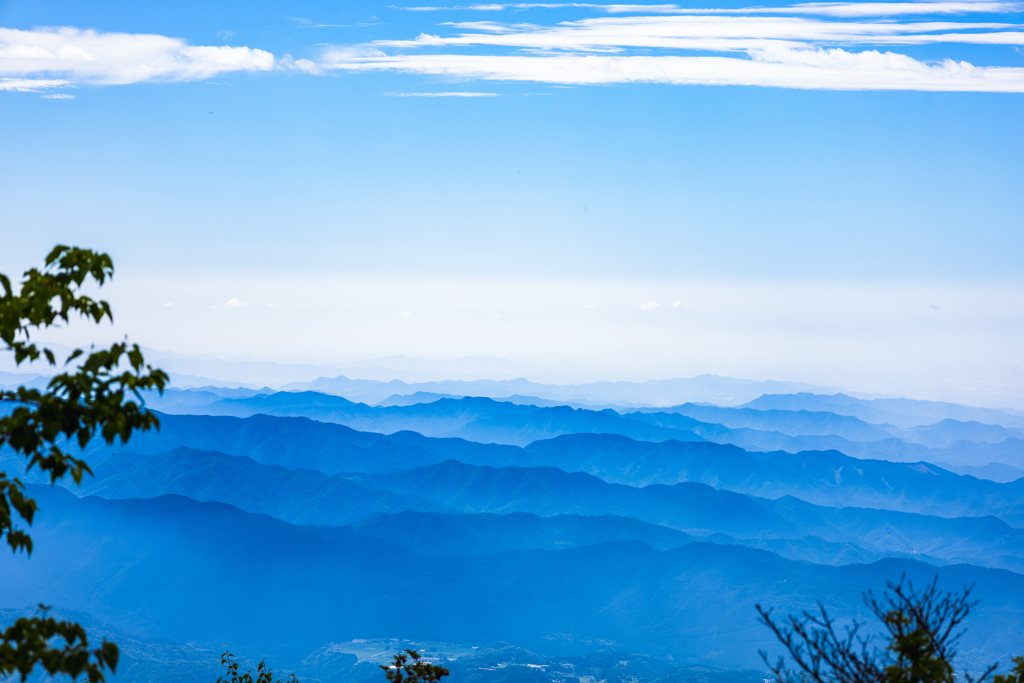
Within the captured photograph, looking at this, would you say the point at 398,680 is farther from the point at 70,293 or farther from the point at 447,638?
the point at 447,638

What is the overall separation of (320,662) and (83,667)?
192337mm

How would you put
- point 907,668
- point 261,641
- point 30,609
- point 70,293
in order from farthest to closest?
point 261,641, point 30,609, point 907,668, point 70,293

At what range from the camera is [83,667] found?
6.96m

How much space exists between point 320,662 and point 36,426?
631 feet

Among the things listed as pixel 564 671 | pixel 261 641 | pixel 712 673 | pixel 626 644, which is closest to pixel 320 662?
pixel 261 641

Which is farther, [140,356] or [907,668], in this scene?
[907,668]

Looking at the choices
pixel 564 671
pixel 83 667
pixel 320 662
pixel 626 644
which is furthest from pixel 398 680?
pixel 626 644

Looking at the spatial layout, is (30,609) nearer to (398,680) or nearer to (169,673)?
(169,673)

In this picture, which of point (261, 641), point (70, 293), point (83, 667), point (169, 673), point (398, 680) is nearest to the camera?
point (83, 667)

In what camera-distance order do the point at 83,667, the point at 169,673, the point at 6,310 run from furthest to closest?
the point at 169,673 < the point at 6,310 < the point at 83,667

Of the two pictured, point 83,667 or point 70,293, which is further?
point 70,293

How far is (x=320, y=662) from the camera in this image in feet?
595

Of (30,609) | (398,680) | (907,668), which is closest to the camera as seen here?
(907,668)

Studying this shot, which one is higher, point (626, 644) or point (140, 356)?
point (626, 644)
